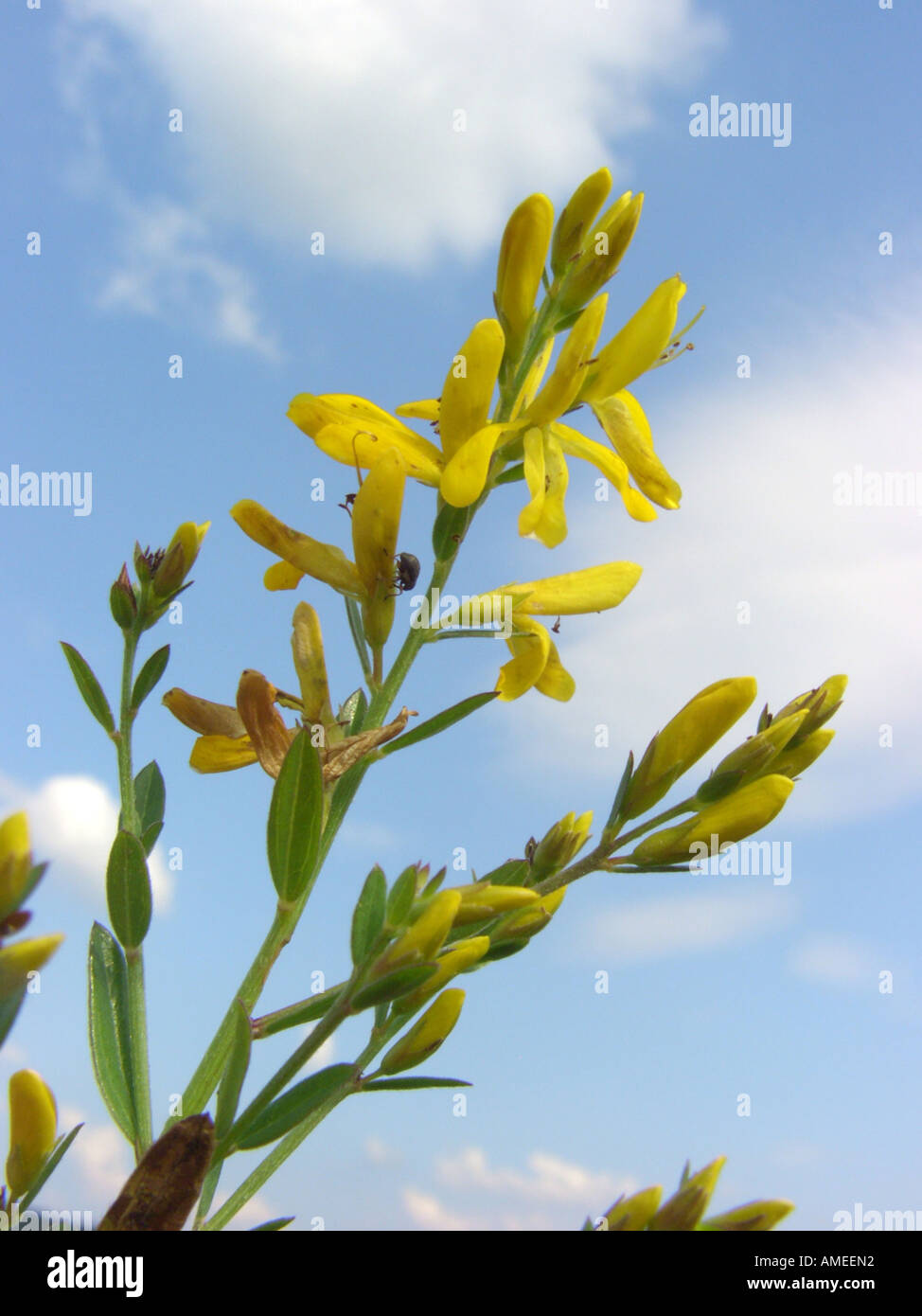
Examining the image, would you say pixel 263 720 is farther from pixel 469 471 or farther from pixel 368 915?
pixel 469 471

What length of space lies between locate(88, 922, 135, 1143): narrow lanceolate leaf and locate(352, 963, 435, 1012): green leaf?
410mm

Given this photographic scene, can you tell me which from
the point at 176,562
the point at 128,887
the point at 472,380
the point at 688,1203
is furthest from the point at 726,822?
the point at 176,562

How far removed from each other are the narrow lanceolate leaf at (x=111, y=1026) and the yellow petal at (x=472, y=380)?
876mm

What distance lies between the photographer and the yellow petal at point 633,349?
1.62m

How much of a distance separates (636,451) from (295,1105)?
1.02 m

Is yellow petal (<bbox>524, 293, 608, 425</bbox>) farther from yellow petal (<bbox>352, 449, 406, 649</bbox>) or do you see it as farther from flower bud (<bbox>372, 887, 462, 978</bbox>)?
flower bud (<bbox>372, 887, 462, 978</bbox>)

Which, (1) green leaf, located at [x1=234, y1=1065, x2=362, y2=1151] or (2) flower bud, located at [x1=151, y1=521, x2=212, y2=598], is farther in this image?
(2) flower bud, located at [x1=151, y1=521, x2=212, y2=598]

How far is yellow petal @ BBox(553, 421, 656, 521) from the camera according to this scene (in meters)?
1.61

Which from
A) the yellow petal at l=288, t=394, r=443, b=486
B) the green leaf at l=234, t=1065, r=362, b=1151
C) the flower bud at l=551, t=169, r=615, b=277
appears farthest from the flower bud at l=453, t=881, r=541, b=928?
the flower bud at l=551, t=169, r=615, b=277

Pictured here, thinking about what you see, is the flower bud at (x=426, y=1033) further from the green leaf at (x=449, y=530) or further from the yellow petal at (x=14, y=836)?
the yellow petal at (x=14, y=836)

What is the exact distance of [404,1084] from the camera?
57.1 inches

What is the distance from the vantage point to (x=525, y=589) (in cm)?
156
